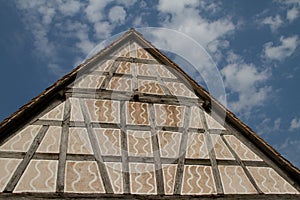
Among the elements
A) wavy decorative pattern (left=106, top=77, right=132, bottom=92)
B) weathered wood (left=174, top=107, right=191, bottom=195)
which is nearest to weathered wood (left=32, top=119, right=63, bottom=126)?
wavy decorative pattern (left=106, top=77, right=132, bottom=92)

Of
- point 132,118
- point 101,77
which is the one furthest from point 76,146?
point 101,77

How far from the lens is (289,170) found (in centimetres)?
559

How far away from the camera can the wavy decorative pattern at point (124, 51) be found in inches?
268

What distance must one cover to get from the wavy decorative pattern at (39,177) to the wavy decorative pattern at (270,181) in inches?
110

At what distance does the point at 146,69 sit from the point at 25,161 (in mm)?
2770

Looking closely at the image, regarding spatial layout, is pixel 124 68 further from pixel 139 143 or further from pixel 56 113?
pixel 139 143

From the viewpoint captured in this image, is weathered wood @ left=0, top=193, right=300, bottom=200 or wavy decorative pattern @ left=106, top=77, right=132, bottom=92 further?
wavy decorative pattern @ left=106, top=77, right=132, bottom=92

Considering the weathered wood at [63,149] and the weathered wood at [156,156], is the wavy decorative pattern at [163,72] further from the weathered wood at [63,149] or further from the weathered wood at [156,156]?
the weathered wood at [63,149]

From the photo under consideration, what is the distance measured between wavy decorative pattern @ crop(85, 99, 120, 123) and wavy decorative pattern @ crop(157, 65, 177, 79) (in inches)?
44.9

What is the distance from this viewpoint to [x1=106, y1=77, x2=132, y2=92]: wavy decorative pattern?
6.13 m

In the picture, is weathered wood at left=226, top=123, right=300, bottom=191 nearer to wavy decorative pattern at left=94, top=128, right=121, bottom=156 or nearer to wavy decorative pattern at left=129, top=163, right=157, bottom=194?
wavy decorative pattern at left=129, top=163, right=157, bottom=194

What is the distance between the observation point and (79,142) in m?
5.16

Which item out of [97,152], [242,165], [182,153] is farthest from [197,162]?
[97,152]

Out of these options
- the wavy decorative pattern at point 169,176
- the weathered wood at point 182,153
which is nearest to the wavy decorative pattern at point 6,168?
the wavy decorative pattern at point 169,176
